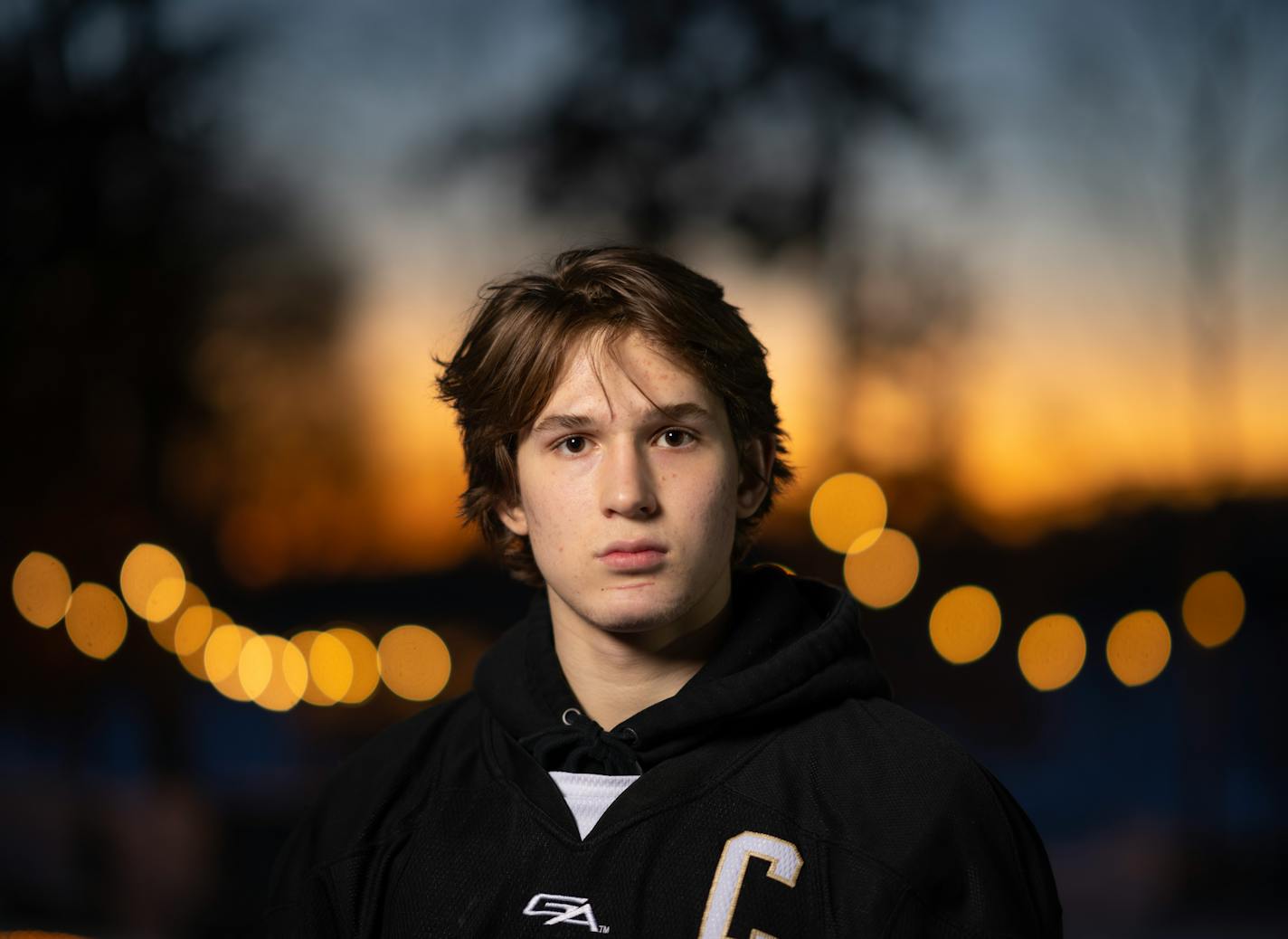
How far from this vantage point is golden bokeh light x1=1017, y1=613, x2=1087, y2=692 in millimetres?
5395

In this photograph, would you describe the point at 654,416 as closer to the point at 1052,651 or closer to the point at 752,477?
the point at 752,477

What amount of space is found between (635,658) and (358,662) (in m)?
3.48

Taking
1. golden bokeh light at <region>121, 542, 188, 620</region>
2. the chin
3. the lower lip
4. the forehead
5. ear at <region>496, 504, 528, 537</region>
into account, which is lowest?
golden bokeh light at <region>121, 542, 188, 620</region>

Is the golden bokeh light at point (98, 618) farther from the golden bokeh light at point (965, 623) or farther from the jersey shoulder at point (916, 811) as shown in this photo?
the jersey shoulder at point (916, 811)

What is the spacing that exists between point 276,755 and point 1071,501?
325 centimetres

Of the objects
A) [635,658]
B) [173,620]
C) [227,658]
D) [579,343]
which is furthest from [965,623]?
[579,343]

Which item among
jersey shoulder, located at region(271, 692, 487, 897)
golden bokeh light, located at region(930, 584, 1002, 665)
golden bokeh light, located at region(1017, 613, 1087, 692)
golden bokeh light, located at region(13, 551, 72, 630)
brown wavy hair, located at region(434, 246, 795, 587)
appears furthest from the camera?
golden bokeh light, located at region(1017, 613, 1087, 692)

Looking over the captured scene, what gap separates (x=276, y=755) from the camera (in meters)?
5.20

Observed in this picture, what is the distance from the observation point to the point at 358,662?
5.23 meters

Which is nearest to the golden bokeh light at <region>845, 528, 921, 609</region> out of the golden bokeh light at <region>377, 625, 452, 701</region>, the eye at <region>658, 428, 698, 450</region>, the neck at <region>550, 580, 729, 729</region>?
the golden bokeh light at <region>377, 625, 452, 701</region>

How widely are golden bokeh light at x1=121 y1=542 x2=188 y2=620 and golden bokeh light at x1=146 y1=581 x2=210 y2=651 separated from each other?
0.05 feet

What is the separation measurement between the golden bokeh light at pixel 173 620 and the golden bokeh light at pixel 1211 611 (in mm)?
3657

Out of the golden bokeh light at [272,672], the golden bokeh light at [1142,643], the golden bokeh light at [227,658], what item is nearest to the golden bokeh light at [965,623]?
the golden bokeh light at [1142,643]

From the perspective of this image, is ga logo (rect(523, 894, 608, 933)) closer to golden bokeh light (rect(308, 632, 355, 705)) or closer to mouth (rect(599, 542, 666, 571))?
mouth (rect(599, 542, 666, 571))
